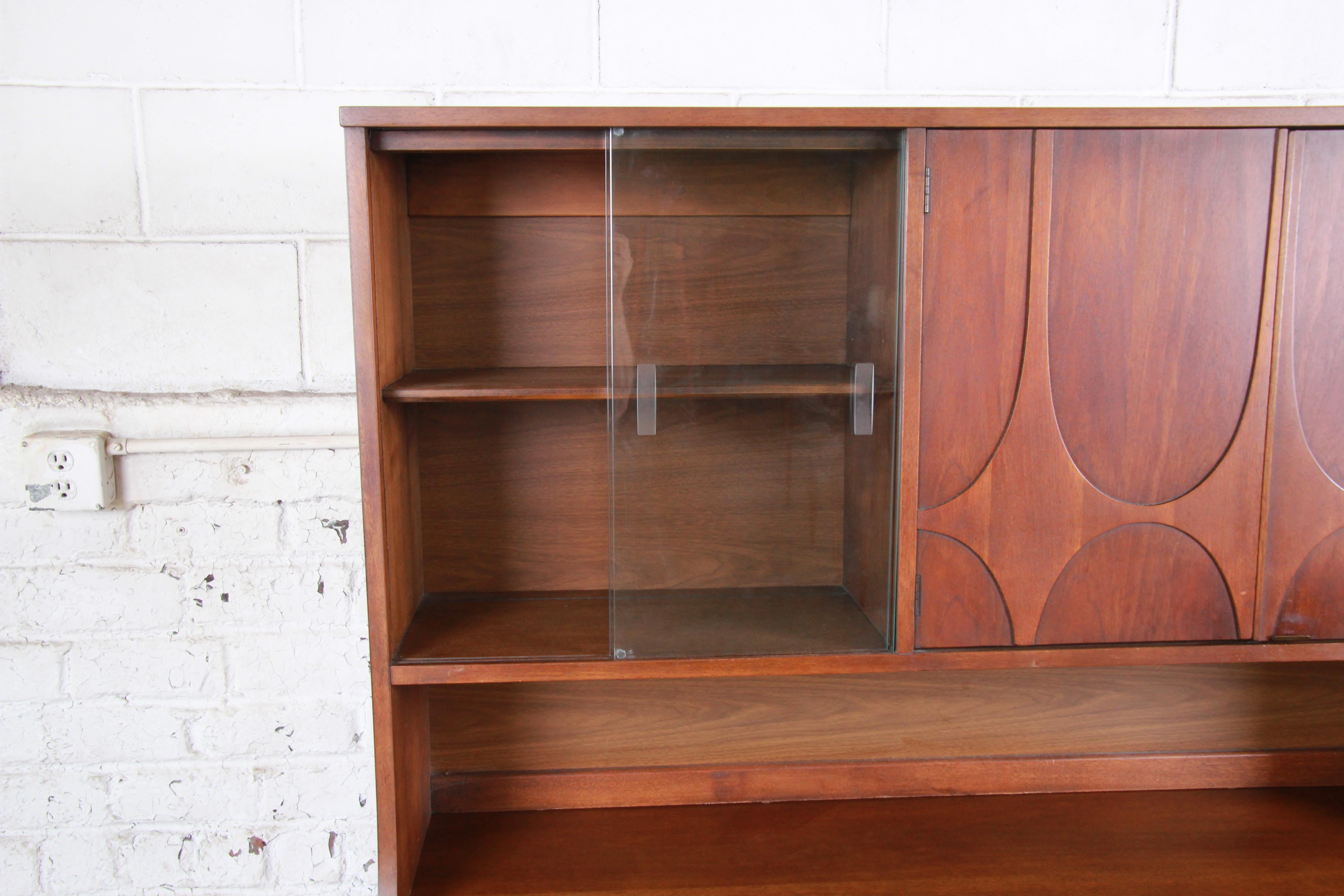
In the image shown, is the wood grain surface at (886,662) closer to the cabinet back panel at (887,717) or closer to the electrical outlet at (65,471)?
the cabinet back panel at (887,717)

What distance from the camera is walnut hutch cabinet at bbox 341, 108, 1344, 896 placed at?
3.78 feet

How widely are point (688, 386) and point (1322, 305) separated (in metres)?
0.84

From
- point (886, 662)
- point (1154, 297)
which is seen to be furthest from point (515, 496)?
point (1154, 297)

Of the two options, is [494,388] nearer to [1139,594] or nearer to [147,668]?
[147,668]

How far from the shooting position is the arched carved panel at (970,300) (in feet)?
3.78

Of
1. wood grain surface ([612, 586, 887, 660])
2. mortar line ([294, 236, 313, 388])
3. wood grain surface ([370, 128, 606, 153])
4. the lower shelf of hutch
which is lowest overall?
the lower shelf of hutch

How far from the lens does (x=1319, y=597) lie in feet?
4.06

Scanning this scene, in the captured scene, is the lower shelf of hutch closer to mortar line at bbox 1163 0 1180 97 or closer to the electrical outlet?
the electrical outlet

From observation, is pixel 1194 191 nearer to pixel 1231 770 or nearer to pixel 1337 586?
pixel 1337 586

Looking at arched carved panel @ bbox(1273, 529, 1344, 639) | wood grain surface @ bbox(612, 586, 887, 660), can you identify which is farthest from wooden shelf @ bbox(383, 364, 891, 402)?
arched carved panel @ bbox(1273, 529, 1344, 639)

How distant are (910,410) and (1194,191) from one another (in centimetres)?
47

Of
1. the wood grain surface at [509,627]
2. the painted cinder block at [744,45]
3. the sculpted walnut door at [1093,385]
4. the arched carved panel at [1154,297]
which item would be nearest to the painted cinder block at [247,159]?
the painted cinder block at [744,45]

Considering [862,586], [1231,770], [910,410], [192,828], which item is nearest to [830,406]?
[910,410]

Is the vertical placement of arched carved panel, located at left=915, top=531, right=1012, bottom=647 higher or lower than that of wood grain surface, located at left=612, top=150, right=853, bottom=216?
lower
